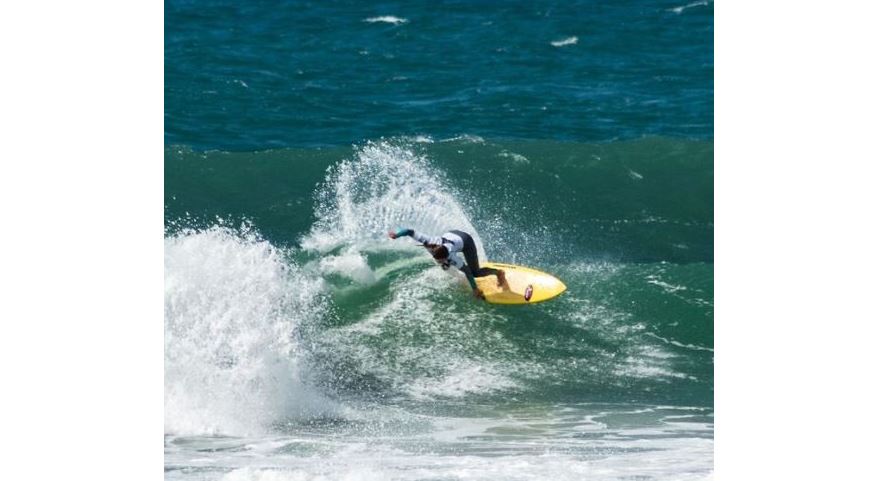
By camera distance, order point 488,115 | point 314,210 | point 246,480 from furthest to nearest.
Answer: point 488,115
point 314,210
point 246,480

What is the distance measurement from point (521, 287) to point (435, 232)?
2159mm

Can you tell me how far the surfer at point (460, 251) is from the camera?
43.6ft

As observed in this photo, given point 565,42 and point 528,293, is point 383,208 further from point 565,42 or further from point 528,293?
point 565,42

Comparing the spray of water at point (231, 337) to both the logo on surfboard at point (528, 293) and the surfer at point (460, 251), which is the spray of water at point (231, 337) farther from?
the logo on surfboard at point (528, 293)

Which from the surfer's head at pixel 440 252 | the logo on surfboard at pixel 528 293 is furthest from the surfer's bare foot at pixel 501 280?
the surfer's head at pixel 440 252

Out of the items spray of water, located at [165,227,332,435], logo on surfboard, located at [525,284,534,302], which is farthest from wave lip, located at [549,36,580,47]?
spray of water, located at [165,227,332,435]

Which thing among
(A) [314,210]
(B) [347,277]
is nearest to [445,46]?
(A) [314,210]

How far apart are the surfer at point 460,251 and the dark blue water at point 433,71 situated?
9.03 metres

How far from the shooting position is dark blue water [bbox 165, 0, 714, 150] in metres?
Result: 23.8

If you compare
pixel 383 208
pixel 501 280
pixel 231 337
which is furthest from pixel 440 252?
pixel 383 208

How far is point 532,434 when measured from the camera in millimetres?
11453

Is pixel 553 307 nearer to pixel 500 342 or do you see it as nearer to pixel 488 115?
pixel 500 342

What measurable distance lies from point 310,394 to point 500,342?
2903mm

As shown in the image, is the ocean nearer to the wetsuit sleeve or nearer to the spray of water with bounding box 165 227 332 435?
the spray of water with bounding box 165 227 332 435
